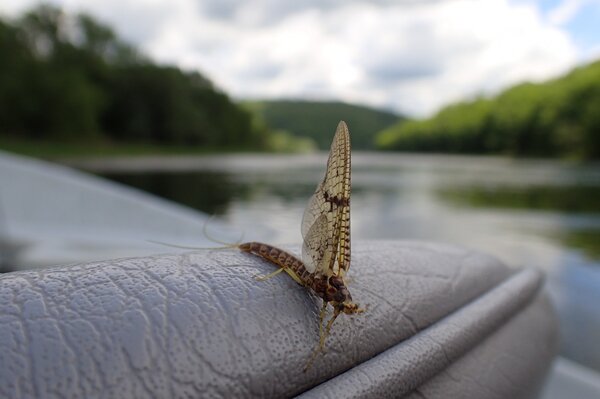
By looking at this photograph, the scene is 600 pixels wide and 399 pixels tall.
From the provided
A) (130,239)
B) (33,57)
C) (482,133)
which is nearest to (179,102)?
(33,57)

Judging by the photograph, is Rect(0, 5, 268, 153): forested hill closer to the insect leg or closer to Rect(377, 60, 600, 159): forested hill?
Rect(377, 60, 600, 159): forested hill

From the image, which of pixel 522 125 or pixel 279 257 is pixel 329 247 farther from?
pixel 522 125

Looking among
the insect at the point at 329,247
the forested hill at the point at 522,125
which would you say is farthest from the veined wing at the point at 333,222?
the forested hill at the point at 522,125

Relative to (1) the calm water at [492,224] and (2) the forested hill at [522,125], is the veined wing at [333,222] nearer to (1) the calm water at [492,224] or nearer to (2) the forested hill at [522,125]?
(1) the calm water at [492,224]

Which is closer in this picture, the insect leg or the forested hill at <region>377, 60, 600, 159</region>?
the insect leg

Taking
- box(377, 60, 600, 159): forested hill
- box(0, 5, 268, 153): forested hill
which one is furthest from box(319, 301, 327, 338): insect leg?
box(377, 60, 600, 159): forested hill


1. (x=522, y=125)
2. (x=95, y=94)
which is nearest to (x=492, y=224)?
(x=95, y=94)
